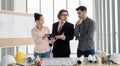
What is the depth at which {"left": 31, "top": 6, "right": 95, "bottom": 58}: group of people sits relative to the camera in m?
3.34

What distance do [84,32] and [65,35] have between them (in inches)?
12.3

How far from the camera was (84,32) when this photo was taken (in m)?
3.33

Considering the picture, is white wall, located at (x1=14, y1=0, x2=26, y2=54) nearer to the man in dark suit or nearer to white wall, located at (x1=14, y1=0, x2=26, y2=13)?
white wall, located at (x1=14, y1=0, x2=26, y2=13)

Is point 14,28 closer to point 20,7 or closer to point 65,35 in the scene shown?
point 20,7

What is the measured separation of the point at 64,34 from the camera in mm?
3477

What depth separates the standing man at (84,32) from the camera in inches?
131

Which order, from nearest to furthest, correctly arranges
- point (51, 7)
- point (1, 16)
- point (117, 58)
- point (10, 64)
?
point (10, 64) < point (117, 58) < point (1, 16) < point (51, 7)

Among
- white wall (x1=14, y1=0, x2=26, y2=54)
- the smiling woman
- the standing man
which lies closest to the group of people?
the standing man

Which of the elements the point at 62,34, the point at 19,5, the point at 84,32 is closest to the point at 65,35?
the point at 62,34

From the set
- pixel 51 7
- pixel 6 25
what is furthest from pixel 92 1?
pixel 6 25

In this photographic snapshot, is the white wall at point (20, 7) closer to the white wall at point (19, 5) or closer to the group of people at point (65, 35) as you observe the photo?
the white wall at point (19, 5)

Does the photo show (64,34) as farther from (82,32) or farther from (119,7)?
(119,7)

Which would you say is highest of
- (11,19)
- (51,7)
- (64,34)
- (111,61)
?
(51,7)

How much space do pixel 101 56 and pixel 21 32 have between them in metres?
3.41
